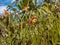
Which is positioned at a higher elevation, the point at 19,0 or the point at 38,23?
the point at 19,0

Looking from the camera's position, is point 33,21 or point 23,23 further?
point 23,23

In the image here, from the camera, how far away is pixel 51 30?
1.66m

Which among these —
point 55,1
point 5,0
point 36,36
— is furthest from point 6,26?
point 5,0

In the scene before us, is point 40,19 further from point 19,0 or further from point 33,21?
point 19,0

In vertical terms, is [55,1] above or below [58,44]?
above

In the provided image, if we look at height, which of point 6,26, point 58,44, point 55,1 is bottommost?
point 58,44

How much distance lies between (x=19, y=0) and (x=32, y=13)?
25 cm

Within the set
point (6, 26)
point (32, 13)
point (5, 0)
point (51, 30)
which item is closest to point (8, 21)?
point (6, 26)

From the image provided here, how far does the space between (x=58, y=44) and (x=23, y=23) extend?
13.7 inches

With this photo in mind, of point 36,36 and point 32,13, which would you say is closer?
point 36,36

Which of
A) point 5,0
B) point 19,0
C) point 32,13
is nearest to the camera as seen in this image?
point 32,13

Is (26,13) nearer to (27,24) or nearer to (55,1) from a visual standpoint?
(27,24)

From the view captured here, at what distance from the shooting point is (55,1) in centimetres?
200

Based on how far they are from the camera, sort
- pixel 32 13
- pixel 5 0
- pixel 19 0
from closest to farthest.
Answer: pixel 32 13, pixel 19 0, pixel 5 0
